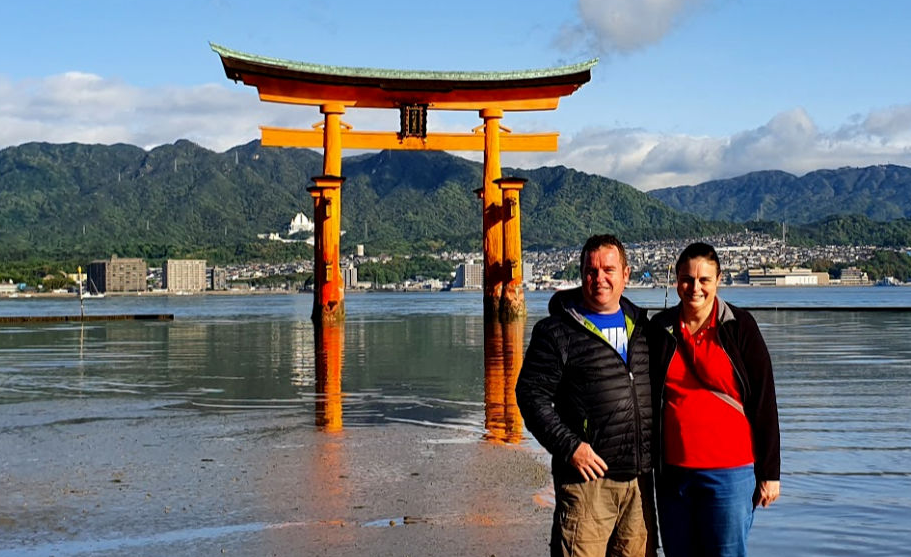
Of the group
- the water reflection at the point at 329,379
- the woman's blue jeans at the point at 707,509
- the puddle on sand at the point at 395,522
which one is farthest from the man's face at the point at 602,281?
the water reflection at the point at 329,379

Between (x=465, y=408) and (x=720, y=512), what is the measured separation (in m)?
8.35

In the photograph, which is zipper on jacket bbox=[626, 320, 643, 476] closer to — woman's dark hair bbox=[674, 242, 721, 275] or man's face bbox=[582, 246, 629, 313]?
man's face bbox=[582, 246, 629, 313]

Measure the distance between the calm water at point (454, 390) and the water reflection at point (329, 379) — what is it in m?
0.03

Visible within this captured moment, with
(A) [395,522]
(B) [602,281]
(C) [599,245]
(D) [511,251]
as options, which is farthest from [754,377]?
(D) [511,251]

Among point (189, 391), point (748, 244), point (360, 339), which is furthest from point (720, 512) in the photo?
point (748, 244)

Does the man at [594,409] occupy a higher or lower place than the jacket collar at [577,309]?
lower

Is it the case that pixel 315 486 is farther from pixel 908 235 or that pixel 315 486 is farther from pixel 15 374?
pixel 908 235

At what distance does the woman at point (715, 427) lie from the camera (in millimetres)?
3717

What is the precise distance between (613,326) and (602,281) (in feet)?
0.56

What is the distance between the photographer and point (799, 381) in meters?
15.1

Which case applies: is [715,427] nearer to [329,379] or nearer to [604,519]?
[604,519]

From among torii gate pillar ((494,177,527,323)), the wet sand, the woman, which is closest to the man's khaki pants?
the woman

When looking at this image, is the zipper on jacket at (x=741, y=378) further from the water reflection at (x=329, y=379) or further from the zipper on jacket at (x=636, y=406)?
the water reflection at (x=329, y=379)

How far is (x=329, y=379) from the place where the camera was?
15734 mm
